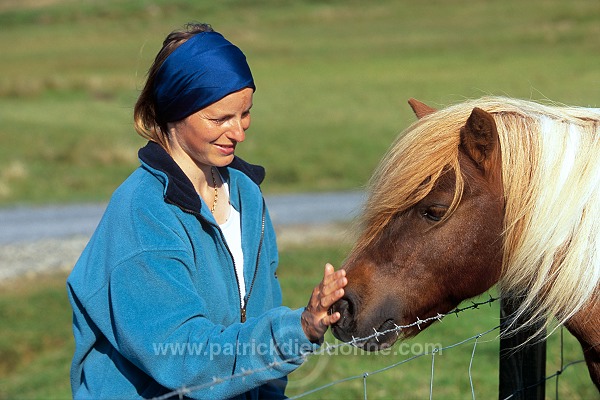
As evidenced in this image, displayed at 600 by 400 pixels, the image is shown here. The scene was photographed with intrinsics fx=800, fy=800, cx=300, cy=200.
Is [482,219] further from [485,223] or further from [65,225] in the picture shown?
[65,225]

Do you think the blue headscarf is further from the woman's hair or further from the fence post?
the fence post

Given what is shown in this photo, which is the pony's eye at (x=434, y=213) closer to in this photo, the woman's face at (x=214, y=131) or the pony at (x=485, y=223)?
the pony at (x=485, y=223)

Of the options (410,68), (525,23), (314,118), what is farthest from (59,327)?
(525,23)

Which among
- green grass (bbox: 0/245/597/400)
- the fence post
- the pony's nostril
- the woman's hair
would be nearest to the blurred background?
green grass (bbox: 0/245/597/400)

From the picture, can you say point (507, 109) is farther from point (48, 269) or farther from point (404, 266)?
point (48, 269)

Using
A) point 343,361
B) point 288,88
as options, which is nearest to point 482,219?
point 343,361

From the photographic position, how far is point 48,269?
1034 centimetres

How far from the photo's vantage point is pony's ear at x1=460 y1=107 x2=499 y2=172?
8.41ft

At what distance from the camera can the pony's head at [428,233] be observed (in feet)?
8.74

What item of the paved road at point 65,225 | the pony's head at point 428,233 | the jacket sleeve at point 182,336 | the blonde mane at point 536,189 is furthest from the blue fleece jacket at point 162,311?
the paved road at point 65,225

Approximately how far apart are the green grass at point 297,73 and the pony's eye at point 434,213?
67 cm

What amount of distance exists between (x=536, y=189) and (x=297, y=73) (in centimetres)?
3108

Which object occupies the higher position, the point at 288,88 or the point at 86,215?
the point at 86,215

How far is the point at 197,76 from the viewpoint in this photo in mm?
2605
